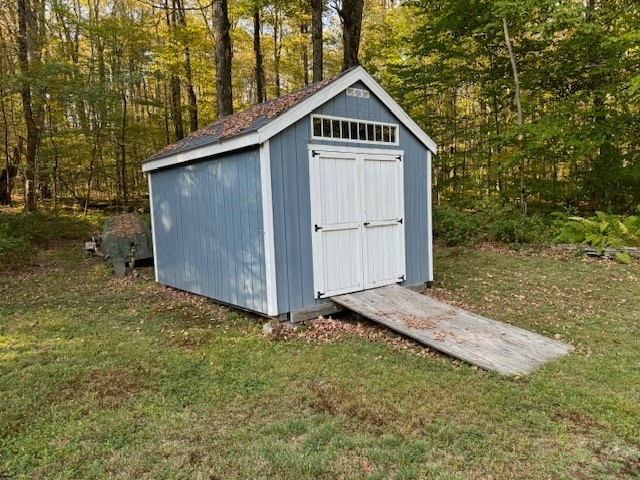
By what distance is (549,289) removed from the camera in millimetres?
6613

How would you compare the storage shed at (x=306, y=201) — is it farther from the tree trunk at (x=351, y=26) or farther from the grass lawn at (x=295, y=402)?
the tree trunk at (x=351, y=26)

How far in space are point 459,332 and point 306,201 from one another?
2.35 m

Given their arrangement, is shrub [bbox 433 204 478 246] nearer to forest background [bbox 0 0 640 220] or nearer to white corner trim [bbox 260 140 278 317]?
forest background [bbox 0 0 640 220]

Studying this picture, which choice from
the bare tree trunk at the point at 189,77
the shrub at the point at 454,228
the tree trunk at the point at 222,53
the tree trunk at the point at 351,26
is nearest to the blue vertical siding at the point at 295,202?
the tree trunk at the point at 351,26

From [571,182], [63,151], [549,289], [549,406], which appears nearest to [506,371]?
[549,406]

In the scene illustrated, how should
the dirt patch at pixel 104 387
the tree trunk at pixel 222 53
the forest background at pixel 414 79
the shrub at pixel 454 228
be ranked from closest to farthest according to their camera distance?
the dirt patch at pixel 104 387 → the tree trunk at pixel 222 53 → the forest background at pixel 414 79 → the shrub at pixel 454 228

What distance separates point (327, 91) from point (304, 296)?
2.61m

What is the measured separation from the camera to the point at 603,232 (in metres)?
9.02

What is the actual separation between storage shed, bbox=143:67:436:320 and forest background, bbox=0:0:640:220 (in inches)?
188

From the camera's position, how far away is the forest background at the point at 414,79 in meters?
10.1

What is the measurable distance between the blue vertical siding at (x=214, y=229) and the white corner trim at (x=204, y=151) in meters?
0.13

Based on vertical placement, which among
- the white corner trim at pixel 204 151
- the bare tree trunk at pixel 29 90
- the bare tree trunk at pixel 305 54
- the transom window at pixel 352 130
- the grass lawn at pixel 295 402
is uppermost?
the bare tree trunk at pixel 305 54

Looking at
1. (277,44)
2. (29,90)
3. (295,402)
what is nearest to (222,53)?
(29,90)

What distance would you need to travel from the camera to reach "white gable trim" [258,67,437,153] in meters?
4.97
